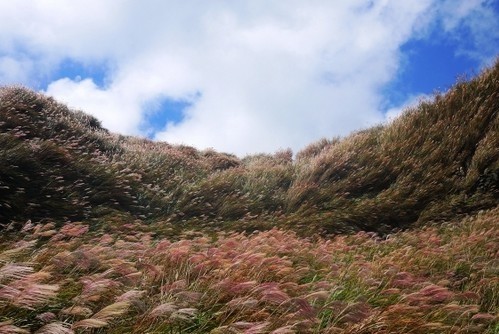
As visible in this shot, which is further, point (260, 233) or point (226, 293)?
point (260, 233)

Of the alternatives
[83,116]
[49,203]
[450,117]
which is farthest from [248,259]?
[83,116]

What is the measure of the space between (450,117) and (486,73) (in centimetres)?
157

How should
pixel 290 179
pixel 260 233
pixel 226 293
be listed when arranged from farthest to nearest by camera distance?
pixel 290 179, pixel 260 233, pixel 226 293

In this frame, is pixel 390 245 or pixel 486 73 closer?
pixel 390 245

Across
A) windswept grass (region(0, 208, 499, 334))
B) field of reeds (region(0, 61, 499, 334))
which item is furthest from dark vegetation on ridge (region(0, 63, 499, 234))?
windswept grass (region(0, 208, 499, 334))

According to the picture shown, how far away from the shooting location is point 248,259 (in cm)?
357

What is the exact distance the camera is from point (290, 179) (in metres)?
10.2

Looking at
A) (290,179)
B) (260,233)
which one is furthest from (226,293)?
(290,179)

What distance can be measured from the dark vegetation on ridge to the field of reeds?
0.11 feet

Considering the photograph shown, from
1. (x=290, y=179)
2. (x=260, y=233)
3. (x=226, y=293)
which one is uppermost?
(x=290, y=179)

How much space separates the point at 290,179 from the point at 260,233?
14.3ft

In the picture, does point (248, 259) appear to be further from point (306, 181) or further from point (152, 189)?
point (306, 181)

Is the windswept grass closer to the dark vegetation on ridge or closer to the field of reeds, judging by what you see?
the field of reeds

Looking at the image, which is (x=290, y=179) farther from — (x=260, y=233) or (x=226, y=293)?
(x=226, y=293)
